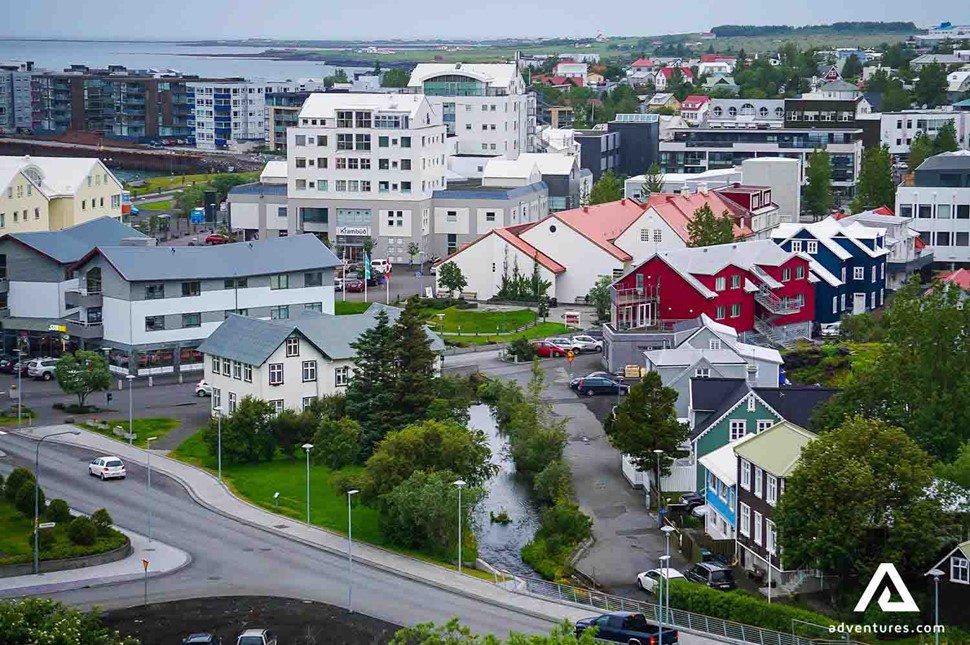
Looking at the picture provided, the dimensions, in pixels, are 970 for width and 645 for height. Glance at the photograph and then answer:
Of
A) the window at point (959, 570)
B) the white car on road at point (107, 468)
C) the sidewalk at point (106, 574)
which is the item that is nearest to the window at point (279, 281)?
the white car on road at point (107, 468)

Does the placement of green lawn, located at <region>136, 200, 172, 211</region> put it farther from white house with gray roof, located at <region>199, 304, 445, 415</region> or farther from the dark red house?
white house with gray roof, located at <region>199, 304, 445, 415</region>

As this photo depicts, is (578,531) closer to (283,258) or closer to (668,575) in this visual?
(668,575)

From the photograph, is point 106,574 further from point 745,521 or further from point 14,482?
point 745,521

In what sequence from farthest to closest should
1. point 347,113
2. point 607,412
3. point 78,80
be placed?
point 78,80 → point 347,113 → point 607,412

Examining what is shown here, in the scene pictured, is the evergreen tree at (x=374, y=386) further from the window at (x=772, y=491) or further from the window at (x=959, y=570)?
the window at (x=959, y=570)

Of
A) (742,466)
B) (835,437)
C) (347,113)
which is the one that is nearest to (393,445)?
(742,466)
